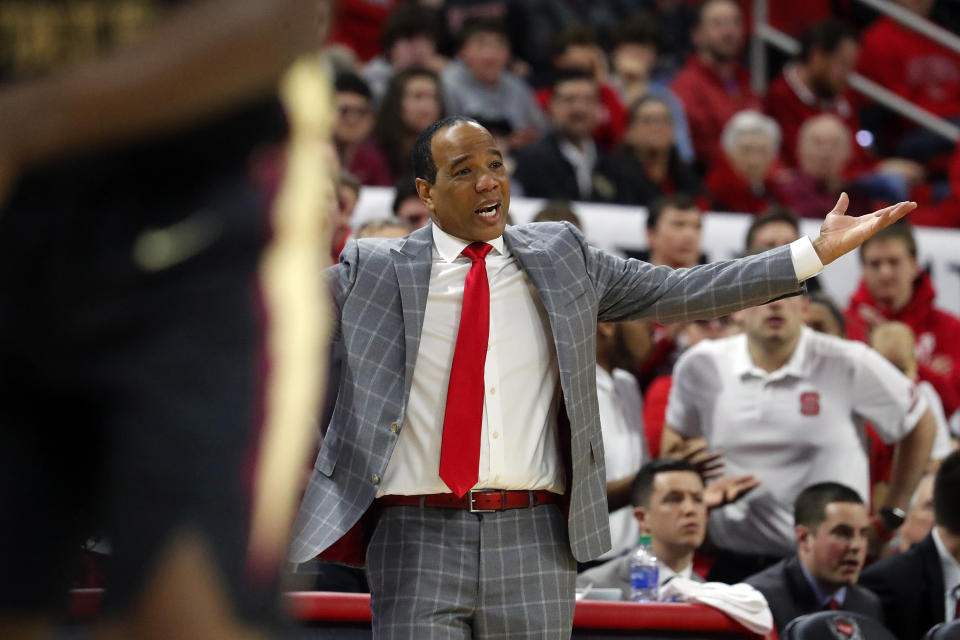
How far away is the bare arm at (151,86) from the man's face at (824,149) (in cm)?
777

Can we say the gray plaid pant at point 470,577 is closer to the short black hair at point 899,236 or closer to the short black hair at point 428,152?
the short black hair at point 428,152

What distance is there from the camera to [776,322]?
6.25m

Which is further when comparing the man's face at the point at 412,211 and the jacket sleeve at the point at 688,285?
the man's face at the point at 412,211

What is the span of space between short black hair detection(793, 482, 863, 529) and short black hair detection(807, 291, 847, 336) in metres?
1.19

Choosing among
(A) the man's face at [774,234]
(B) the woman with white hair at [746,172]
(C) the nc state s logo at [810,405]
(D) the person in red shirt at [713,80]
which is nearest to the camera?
(C) the nc state s logo at [810,405]

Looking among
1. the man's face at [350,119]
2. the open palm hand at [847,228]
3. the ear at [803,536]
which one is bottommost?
the ear at [803,536]

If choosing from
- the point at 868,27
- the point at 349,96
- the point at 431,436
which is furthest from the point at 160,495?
the point at 868,27

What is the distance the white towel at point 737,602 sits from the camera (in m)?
4.70

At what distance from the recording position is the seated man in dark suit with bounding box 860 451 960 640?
5.54 metres

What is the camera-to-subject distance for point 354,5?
9.92 m

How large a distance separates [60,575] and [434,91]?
6.44m

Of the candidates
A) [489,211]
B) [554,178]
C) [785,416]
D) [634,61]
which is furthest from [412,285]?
[634,61]

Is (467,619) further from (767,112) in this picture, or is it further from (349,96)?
(767,112)

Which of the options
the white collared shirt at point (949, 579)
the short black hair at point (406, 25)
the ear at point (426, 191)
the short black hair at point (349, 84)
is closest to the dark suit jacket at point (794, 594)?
the white collared shirt at point (949, 579)
